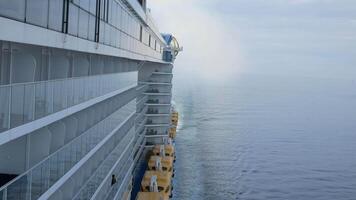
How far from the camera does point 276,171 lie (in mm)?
56000

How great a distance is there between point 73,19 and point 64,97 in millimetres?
2106

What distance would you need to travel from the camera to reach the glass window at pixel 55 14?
1066 cm

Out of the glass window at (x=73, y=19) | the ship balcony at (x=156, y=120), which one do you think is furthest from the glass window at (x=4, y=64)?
the ship balcony at (x=156, y=120)

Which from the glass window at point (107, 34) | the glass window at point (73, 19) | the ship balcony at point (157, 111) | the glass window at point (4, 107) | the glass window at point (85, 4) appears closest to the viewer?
the glass window at point (4, 107)

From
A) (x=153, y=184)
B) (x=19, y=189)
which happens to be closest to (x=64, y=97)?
(x=19, y=189)

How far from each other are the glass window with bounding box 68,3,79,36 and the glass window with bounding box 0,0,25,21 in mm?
3545

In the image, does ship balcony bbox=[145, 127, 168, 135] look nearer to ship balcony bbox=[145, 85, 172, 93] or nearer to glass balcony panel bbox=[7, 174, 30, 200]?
ship balcony bbox=[145, 85, 172, 93]

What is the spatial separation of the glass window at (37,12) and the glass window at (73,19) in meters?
2.10

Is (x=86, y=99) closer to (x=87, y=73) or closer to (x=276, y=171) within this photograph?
(x=87, y=73)

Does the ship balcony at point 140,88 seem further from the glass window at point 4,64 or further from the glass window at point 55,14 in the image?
the glass window at point 4,64

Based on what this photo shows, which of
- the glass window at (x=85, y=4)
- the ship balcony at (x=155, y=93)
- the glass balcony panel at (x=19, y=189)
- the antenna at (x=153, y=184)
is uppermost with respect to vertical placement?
the glass window at (x=85, y=4)

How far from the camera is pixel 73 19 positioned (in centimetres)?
1281

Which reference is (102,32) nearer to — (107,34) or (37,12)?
(107,34)

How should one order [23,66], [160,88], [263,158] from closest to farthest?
[23,66] < [160,88] < [263,158]
